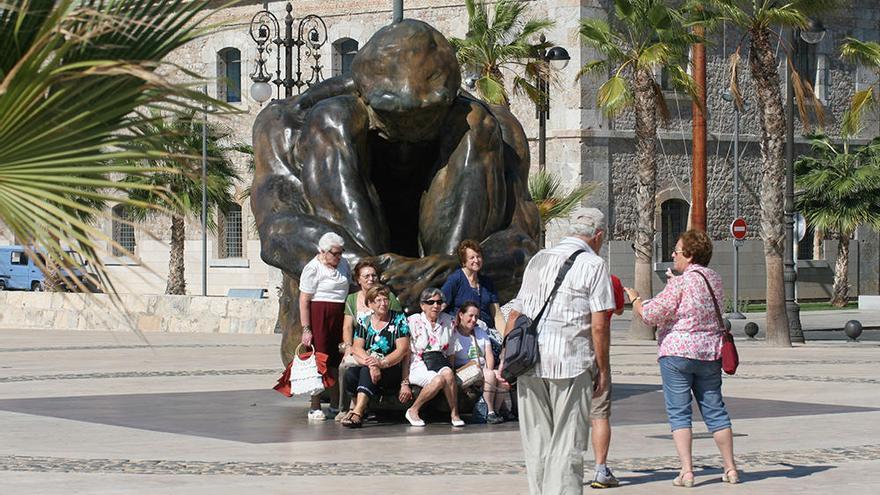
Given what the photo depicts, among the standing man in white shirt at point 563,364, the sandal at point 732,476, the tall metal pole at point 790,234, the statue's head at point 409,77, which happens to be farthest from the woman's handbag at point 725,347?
the tall metal pole at point 790,234

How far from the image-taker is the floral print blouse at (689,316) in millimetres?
10695

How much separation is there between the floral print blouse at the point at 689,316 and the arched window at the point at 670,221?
3443cm

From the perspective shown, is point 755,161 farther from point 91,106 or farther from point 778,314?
point 91,106

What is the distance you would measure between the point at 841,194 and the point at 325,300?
109ft

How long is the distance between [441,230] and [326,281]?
1.27 m

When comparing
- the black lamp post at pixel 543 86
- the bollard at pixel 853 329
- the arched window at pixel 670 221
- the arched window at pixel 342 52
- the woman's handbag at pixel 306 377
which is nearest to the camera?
the woman's handbag at pixel 306 377

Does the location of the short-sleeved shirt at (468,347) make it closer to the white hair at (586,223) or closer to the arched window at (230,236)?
the white hair at (586,223)

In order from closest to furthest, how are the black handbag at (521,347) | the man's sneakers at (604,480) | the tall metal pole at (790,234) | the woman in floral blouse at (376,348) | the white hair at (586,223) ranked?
the black handbag at (521,347) → the white hair at (586,223) → the man's sneakers at (604,480) → the woman in floral blouse at (376,348) → the tall metal pole at (790,234)

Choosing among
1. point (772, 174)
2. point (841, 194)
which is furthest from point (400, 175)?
point (841, 194)

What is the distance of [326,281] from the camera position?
559 inches

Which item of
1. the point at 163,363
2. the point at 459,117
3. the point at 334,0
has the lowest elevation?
the point at 163,363

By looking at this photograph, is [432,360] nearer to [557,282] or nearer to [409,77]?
[409,77]

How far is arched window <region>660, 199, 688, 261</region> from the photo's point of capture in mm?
45188

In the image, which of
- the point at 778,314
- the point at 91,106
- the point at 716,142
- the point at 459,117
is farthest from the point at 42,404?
the point at 716,142
